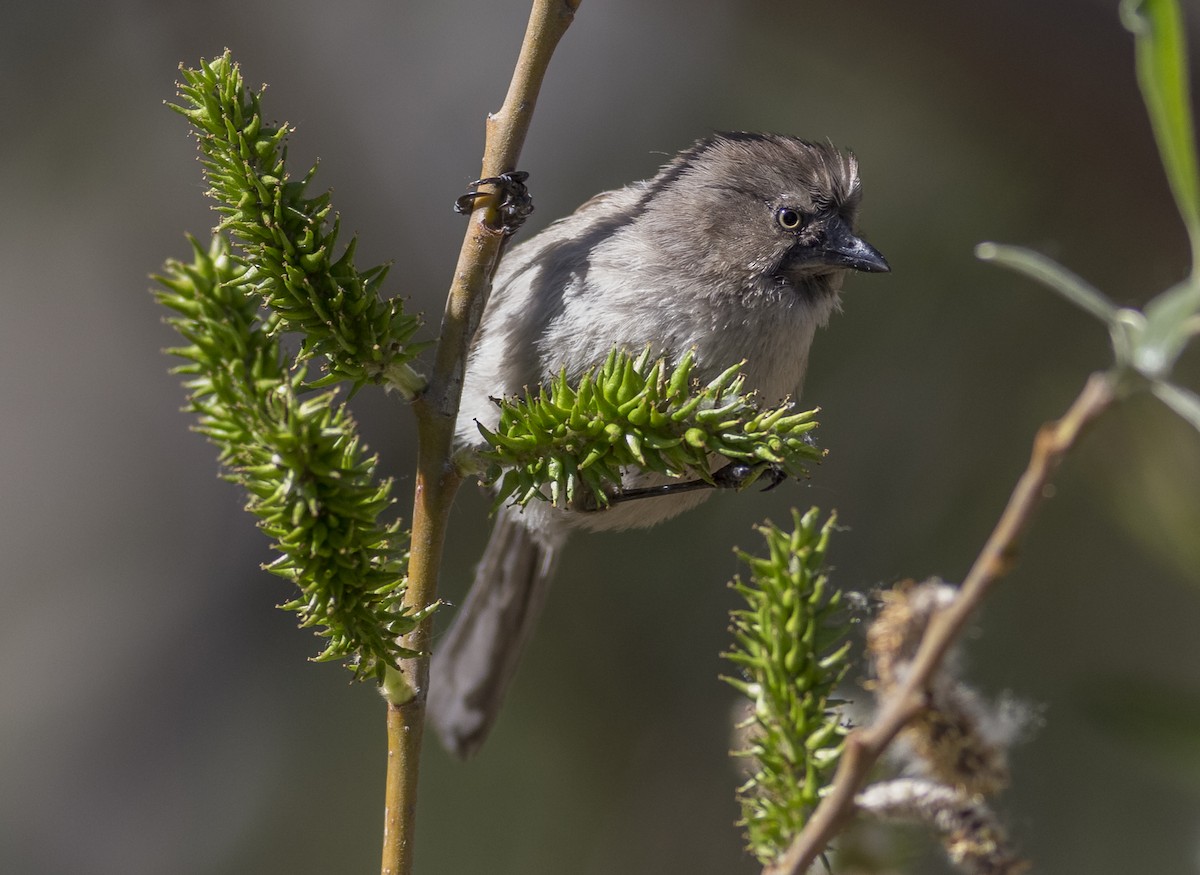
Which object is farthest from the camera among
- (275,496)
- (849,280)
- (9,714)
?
(849,280)

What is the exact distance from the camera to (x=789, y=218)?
2.86 m

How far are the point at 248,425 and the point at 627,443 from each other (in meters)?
0.41

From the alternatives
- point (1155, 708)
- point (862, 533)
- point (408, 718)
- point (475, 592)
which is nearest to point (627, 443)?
point (408, 718)

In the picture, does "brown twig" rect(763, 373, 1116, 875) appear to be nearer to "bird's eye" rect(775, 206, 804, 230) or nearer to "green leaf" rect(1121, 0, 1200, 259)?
"green leaf" rect(1121, 0, 1200, 259)

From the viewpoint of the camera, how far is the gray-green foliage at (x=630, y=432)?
129 cm

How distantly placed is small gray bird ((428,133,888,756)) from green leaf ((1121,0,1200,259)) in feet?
5.60

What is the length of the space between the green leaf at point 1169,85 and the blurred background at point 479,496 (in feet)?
11.6

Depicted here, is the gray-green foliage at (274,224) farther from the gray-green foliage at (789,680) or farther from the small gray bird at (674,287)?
the small gray bird at (674,287)

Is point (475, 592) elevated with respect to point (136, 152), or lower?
lower

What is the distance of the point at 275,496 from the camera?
1074 mm

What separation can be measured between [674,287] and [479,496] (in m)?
2.32

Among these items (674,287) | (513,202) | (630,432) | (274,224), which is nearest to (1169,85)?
(630,432)

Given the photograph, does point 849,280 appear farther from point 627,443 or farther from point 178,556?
point 627,443

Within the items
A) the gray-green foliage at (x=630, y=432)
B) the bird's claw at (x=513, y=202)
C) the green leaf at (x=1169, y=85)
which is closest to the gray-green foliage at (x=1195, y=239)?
the green leaf at (x=1169, y=85)
